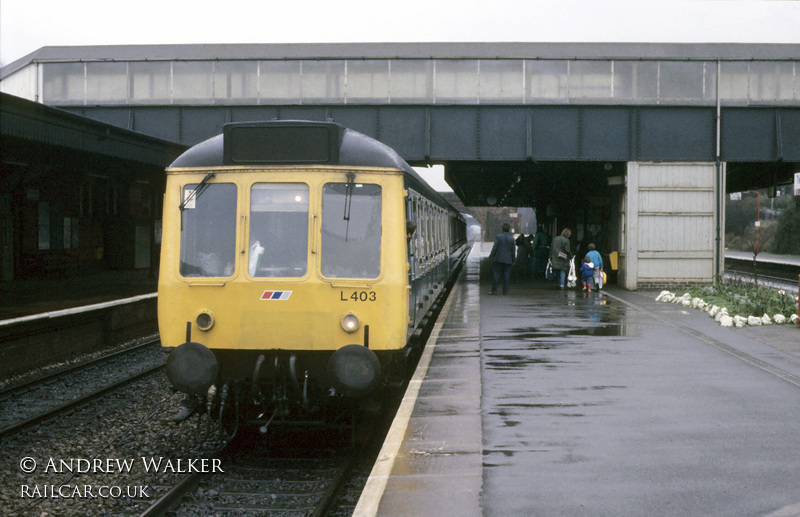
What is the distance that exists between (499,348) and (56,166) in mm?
12686

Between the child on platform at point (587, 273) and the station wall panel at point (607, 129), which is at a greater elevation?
the station wall panel at point (607, 129)

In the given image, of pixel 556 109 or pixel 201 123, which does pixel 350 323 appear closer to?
pixel 556 109

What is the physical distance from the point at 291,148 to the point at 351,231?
2.97 feet

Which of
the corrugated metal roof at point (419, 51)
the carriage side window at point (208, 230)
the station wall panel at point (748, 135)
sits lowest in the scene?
the carriage side window at point (208, 230)

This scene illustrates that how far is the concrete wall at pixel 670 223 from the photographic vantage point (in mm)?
21734

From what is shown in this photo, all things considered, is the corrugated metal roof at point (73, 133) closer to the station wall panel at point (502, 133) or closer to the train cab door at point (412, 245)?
the train cab door at point (412, 245)

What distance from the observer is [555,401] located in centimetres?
716

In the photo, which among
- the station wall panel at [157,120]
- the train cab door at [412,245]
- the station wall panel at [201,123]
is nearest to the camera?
the train cab door at [412,245]

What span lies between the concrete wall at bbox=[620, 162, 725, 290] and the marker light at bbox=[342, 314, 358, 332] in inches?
Answer: 632

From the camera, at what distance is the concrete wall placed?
21734mm

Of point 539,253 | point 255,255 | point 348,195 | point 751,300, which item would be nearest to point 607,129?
point 539,253

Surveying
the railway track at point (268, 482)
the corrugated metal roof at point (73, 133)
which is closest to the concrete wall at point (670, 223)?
the corrugated metal roof at point (73, 133)

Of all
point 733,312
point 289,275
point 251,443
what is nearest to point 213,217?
point 289,275

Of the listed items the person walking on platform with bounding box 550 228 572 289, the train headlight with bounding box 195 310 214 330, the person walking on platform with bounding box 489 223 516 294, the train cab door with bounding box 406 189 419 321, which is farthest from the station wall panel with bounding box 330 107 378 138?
the train headlight with bounding box 195 310 214 330
